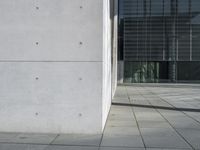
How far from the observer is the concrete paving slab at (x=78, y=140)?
8453mm

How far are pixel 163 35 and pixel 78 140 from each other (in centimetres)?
3161

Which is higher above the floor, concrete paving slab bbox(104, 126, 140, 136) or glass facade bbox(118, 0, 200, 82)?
glass facade bbox(118, 0, 200, 82)

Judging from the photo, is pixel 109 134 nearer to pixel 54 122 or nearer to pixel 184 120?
pixel 54 122

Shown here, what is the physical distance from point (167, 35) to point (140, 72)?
4811mm

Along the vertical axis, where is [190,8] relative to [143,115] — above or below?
above

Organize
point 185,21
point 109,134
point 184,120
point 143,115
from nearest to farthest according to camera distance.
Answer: point 109,134 → point 184,120 → point 143,115 → point 185,21

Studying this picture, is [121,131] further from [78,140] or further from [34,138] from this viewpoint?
[34,138]

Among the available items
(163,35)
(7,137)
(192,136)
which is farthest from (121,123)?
(163,35)

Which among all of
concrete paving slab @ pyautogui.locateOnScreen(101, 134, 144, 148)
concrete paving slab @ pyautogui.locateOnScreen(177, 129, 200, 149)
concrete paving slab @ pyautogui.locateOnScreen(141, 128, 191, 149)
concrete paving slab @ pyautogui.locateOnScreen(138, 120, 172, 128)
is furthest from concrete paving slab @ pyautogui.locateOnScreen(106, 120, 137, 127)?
concrete paving slab @ pyautogui.locateOnScreen(101, 134, 144, 148)

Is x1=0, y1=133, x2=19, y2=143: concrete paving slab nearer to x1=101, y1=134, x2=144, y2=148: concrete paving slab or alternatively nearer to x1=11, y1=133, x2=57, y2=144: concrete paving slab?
x1=11, y1=133, x2=57, y2=144: concrete paving slab

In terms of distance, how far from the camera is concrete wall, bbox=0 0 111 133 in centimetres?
967

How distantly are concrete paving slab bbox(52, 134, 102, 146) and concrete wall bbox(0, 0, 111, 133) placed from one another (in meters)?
0.35

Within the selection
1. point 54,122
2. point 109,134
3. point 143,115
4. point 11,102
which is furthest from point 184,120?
point 11,102

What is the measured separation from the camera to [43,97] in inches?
383
